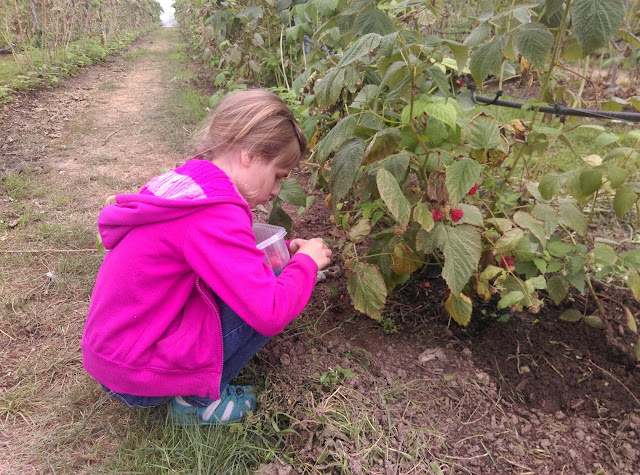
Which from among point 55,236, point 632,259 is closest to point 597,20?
point 632,259

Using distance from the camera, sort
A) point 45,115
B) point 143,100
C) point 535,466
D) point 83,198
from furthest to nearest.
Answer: point 143,100 < point 45,115 < point 83,198 < point 535,466

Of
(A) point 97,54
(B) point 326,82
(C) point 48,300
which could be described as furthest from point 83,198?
(A) point 97,54

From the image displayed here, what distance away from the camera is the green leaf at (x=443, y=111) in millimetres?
1227

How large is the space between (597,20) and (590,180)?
1.59ft

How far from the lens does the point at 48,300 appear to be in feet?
6.61

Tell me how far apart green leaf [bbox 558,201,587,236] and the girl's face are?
2.83 feet

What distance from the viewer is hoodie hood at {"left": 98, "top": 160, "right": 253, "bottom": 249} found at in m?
1.14

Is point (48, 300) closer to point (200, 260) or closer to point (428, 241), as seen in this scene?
point (200, 260)

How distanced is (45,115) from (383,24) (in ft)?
14.7

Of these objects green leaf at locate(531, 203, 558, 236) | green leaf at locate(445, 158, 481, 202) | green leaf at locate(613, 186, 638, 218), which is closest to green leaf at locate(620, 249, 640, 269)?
green leaf at locate(613, 186, 638, 218)

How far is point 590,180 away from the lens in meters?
1.35

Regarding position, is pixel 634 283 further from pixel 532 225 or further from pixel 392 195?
pixel 392 195

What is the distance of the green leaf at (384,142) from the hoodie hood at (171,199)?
0.39m

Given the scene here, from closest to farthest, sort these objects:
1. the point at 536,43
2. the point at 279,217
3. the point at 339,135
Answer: the point at 536,43 → the point at 339,135 → the point at 279,217
